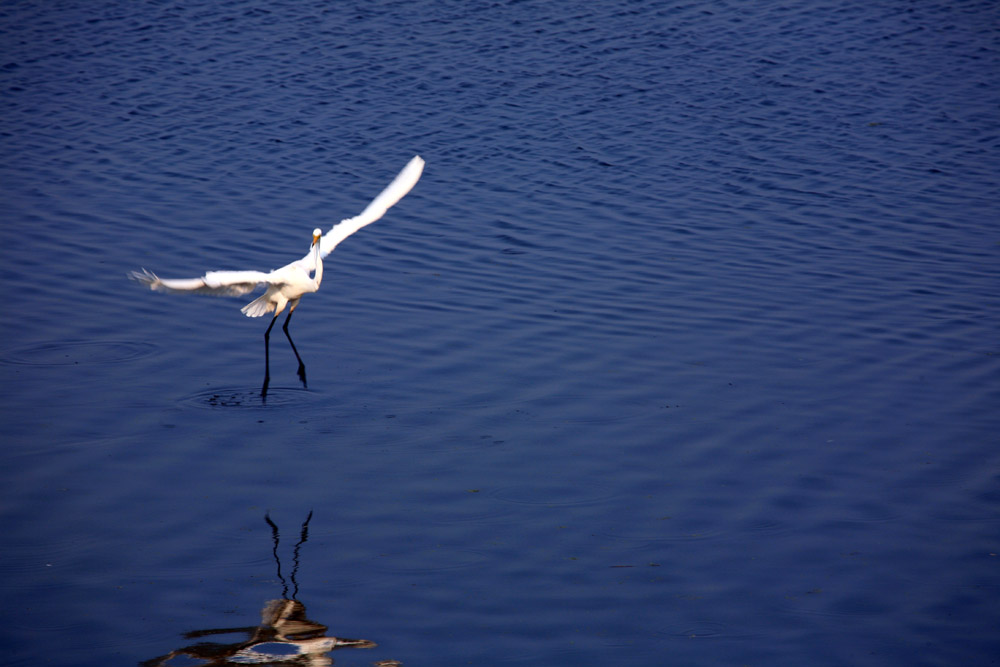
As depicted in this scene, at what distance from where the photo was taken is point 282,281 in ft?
28.7

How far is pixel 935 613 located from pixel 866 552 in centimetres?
57

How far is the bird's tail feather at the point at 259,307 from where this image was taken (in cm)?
897

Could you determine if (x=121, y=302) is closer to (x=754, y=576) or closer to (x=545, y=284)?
(x=545, y=284)

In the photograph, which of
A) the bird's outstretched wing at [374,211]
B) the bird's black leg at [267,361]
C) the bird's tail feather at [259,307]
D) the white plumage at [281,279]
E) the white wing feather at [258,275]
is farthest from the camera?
the bird's outstretched wing at [374,211]

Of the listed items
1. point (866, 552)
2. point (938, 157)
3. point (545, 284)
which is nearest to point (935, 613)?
point (866, 552)

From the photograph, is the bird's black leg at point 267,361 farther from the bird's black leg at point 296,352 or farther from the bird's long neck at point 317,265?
the bird's long neck at point 317,265

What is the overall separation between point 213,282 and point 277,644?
3323 mm

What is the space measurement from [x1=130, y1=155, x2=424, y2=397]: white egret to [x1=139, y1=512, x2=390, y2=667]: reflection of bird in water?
2637 mm

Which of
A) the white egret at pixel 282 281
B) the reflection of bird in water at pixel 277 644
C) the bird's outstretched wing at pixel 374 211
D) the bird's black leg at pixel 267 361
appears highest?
the bird's outstretched wing at pixel 374 211

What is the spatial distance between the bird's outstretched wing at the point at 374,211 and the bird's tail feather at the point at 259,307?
2.32ft

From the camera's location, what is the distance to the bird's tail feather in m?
8.97

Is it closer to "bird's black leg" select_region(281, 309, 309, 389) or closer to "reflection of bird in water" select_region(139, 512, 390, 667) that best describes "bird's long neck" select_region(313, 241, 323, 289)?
"bird's black leg" select_region(281, 309, 309, 389)

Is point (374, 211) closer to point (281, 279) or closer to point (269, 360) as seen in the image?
point (281, 279)

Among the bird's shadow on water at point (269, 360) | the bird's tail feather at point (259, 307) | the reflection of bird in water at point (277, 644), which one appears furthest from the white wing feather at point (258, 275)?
the reflection of bird in water at point (277, 644)
